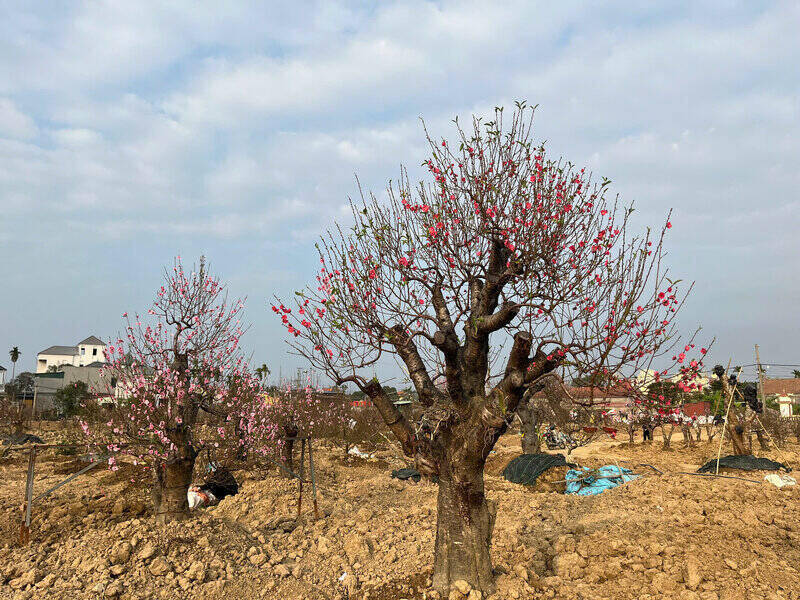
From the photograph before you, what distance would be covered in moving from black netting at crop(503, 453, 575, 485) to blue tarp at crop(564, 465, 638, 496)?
1.58ft

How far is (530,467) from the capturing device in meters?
11.5

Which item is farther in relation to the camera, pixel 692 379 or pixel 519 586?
pixel 519 586

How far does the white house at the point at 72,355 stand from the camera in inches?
3280

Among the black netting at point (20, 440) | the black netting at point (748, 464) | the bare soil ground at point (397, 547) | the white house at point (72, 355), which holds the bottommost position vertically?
the black netting at point (748, 464)

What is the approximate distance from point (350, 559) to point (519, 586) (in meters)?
2.34

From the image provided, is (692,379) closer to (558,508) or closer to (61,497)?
(558,508)

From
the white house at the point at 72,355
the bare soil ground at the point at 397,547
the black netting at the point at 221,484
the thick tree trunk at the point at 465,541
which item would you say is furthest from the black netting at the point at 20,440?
the white house at the point at 72,355

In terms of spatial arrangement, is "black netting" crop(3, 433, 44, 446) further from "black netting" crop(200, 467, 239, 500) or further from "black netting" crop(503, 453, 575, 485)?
"black netting" crop(503, 453, 575, 485)

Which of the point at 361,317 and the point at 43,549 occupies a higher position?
the point at 361,317

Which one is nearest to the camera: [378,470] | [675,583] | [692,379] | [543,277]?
[692,379]

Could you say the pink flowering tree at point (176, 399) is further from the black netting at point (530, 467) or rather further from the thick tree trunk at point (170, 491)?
the black netting at point (530, 467)

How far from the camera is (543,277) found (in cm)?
542

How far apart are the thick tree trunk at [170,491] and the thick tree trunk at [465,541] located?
15.7 feet

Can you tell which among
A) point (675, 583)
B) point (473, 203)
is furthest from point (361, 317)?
point (675, 583)
